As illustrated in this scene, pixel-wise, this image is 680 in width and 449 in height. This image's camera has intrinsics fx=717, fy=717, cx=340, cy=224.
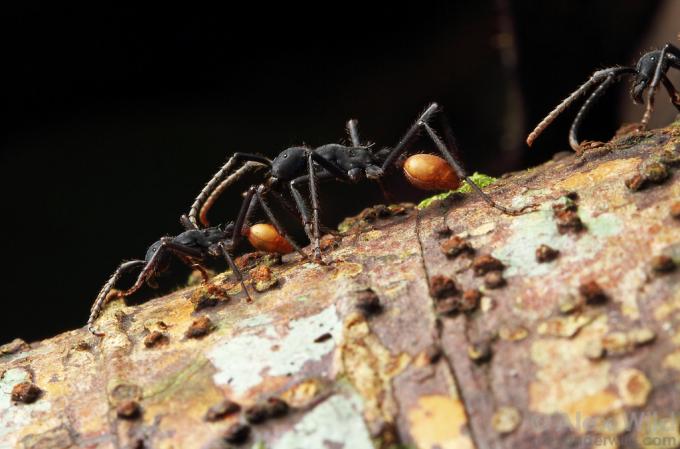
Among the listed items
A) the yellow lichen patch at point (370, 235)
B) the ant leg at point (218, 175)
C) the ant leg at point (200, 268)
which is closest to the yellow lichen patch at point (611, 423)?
the yellow lichen patch at point (370, 235)

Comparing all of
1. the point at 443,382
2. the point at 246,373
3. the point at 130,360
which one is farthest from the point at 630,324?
the point at 130,360

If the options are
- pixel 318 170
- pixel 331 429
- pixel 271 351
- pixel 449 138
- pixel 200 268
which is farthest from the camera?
pixel 318 170

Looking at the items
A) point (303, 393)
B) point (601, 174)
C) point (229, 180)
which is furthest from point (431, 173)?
point (303, 393)

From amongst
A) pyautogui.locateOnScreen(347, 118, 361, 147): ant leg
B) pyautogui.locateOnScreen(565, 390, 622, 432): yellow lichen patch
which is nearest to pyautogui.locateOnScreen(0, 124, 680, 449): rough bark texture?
pyautogui.locateOnScreen(565, 390, 622, 432): yellow lichen patch

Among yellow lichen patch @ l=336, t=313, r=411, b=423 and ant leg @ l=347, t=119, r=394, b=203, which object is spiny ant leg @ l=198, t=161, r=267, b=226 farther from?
yellow lichen patch @ l=336, t=313, r=411, b=423

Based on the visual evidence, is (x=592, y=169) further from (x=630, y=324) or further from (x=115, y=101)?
(x=115, y=101)

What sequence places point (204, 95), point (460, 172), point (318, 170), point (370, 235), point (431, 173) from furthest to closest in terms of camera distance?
point (204, 95)
point (318, 170)
point (431, 173)
point (460, 172)
point (370, 235)

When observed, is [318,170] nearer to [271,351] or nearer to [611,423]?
[271,351]
